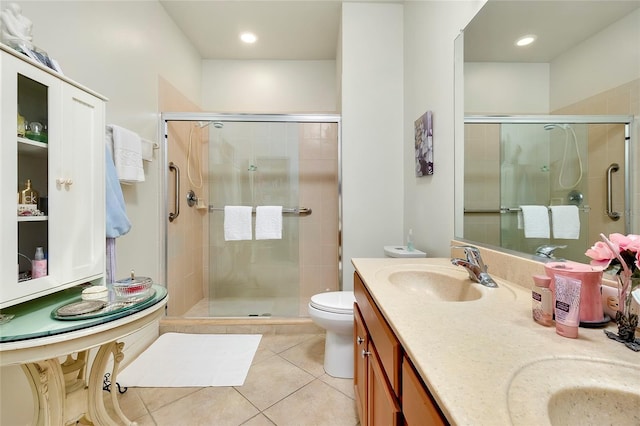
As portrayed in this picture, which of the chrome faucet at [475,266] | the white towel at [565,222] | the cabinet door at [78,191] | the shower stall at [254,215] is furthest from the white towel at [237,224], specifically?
the white towel at [565,222]

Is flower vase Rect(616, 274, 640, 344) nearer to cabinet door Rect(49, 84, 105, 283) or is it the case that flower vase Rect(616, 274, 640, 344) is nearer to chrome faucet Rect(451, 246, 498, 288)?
chrome faucet Rect(451, 246, 498, 288)

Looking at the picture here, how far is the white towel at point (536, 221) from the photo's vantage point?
0.89 m

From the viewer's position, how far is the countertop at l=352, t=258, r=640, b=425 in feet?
1.20

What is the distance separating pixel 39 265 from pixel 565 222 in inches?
69.2

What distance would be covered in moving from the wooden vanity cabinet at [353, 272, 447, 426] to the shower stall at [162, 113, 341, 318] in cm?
135

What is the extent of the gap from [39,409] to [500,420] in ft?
4.50

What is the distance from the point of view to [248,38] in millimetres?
2551

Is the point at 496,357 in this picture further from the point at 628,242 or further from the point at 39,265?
the point at 39,265

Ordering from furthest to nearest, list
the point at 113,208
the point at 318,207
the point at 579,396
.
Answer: the point at 318,207
the point at 113,208
the point at 579,396

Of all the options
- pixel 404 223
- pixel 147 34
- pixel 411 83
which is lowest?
pixel 404 223

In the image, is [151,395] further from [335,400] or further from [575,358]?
[575,358]

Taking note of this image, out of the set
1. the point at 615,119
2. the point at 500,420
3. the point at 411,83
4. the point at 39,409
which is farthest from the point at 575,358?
the point at 411,83

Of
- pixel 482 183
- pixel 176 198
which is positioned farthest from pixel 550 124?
pixel 176 198

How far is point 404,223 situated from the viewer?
84.2 inches
